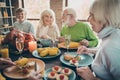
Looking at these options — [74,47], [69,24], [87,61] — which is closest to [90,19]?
[87,61]

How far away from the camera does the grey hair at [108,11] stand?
110cm

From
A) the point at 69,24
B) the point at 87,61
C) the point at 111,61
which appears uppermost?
the point at 69,24

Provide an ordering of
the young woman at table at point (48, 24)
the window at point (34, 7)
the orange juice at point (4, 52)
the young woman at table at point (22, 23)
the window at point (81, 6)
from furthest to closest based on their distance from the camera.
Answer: the window at point (34, 7)
the window at point (81, 6)
the young woman at table at point (22, 23)
the young woman at table at point (48, 24)
the orange juice at point (4, 52)

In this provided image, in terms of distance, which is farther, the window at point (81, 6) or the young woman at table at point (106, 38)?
the window at point (81, 6)

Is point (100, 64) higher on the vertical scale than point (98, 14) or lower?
lower

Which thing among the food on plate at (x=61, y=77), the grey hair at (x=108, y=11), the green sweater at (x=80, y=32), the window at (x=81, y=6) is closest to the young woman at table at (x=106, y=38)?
the grey hair at (x=108, y=11)

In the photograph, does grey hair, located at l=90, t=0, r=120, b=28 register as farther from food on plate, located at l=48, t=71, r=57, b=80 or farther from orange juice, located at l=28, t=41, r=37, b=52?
orange juice, located at l=28, t=41, r=37, b=52

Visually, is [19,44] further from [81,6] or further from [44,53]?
[81,6]

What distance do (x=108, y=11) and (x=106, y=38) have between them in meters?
0.21

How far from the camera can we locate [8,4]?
16.9ft

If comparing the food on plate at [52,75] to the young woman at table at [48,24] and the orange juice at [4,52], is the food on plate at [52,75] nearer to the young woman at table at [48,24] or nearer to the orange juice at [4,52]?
the orange juice at [4,52]

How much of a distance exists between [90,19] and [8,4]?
449 cm

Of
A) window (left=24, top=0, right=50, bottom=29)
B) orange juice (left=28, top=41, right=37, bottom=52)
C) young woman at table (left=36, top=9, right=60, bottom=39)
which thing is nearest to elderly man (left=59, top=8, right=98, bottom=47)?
young woman at table (left=36, top=9, right=60, bottom=39)

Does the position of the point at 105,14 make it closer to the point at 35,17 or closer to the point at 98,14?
the point at 98,14
